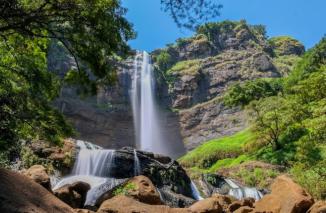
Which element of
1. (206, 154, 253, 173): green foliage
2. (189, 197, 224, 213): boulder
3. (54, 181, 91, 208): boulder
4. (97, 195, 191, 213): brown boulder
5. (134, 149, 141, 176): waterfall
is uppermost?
(206, 154, 253, 173): green foliage

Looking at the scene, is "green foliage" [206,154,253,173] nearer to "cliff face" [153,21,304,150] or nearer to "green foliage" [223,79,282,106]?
"green foliage" [223,79,282,106]

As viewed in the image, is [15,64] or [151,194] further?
[151,194]

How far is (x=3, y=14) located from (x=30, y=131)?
5.03 m

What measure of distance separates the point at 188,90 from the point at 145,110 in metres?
8.91

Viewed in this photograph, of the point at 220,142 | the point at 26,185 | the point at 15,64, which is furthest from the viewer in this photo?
the point at 220,142

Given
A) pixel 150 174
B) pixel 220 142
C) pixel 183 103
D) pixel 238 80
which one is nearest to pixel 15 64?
pixel 150 174

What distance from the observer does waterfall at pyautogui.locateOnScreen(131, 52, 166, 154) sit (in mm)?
66312

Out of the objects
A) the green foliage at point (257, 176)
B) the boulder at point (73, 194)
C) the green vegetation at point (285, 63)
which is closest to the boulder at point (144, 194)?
the boulder at point (73, 194)

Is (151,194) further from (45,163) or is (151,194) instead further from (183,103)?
(183,103)

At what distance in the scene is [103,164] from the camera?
95.5ft

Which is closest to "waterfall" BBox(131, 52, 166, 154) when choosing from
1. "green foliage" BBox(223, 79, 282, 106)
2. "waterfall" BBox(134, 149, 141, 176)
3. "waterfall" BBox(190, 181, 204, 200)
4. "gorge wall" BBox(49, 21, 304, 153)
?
"gorge wall" BBox(49, 21, 304, 153)

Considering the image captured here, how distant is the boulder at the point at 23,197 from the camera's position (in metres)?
7.37

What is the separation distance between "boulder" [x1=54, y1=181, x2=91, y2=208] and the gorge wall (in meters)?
35.7

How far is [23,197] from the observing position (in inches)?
308
